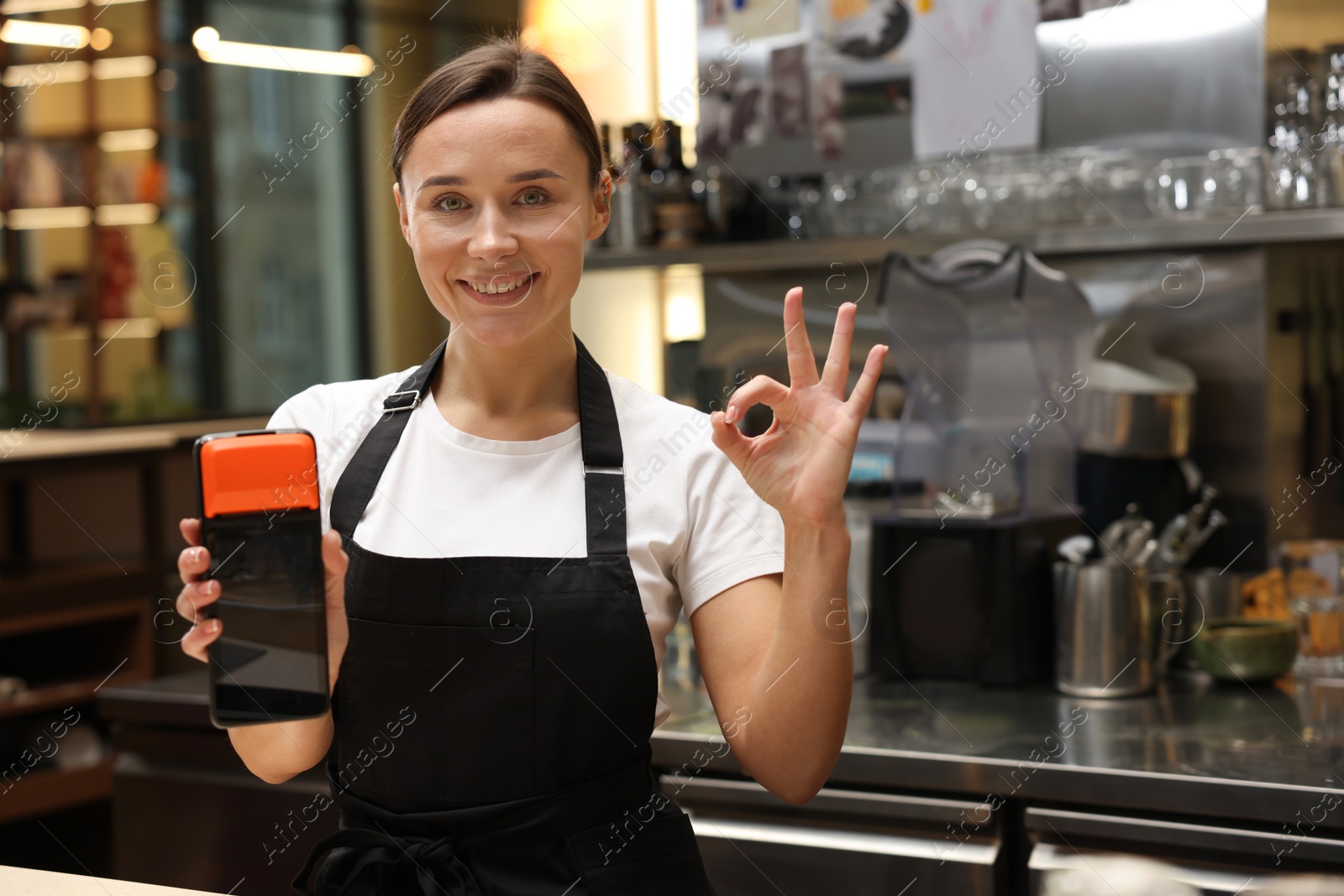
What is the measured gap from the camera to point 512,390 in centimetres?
143

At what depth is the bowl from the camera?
215 cm

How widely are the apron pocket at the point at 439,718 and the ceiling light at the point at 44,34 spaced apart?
4272 mm

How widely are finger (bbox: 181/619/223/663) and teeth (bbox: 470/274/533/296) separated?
448 mm

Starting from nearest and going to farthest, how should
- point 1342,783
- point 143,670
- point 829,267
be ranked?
point 1342,783, point 829,267, point 143,670

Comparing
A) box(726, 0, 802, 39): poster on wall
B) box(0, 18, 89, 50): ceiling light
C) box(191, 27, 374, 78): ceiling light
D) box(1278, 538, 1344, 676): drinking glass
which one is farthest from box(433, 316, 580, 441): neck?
box(191, 27, 374, 78): ceiling light

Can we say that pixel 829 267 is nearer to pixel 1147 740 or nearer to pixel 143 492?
pixel 1147 740

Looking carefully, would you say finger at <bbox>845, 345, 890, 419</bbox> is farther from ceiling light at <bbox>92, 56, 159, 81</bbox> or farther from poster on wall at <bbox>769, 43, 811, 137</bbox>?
ceiling light at <bbox>92, 56, 159, 81</bbox>

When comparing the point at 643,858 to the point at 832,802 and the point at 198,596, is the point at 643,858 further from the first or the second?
the point at 832,802

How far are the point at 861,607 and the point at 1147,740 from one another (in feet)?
2.07

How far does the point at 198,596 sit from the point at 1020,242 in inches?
70.3

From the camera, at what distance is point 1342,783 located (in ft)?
5.42

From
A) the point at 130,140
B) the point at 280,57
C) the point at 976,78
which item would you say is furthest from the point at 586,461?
the point at 280,57

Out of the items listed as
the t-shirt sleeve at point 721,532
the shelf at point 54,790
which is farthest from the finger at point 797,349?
the shelf at point 54,790

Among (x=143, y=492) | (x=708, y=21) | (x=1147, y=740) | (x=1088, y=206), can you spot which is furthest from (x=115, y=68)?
(x=1147, y=740)
